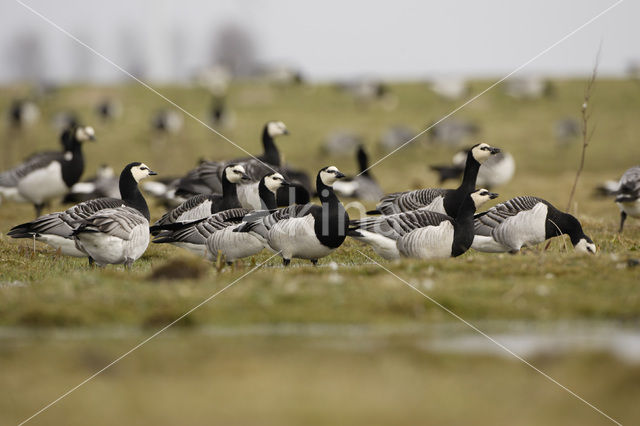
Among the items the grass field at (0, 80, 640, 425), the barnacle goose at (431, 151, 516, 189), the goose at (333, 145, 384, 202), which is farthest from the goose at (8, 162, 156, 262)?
the barnacle goose at (431, 151, 516, 189)

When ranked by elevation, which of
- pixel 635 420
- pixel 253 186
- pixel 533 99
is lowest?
pixel 635 420

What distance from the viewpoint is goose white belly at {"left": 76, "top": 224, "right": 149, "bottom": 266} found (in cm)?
1345

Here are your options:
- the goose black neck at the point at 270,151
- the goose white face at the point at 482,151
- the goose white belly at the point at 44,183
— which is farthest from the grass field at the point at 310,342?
the goose white belly at the point at 44,183

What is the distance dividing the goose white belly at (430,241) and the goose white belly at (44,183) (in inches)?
525

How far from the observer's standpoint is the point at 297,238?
14.0m

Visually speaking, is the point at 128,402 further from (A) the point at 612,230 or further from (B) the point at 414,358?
(A) the point at 612,230

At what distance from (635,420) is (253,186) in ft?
43.1

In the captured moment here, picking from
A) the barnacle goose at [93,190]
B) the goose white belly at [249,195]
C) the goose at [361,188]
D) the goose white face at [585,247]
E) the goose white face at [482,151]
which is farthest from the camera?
the goose at [361,188]

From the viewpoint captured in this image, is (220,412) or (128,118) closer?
(220,412)

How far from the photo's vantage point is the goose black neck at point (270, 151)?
22.9 metres

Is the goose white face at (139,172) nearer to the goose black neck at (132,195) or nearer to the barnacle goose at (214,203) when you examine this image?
the goose black neck at (132,195)

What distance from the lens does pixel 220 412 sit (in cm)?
751

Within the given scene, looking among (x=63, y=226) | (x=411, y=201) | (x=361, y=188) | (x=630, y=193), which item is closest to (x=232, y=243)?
(x=63, y=226)

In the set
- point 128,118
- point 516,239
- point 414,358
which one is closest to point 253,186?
point 516,239
